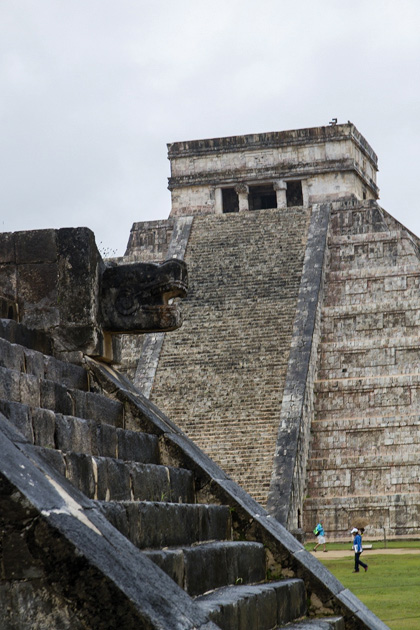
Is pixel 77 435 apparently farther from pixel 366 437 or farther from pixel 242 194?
pixel 242 194

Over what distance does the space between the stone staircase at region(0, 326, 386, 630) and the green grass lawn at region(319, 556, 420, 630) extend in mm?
2683

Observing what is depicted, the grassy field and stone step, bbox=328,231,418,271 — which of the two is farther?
stone step, bbox=328,231,418,271

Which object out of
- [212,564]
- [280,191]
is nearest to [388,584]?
[212,564]

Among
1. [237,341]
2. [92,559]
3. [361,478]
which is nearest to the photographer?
[92,559]

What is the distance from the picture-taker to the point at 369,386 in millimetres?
Answer: 21641

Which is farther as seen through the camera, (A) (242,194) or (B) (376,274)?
(A) (242,194)

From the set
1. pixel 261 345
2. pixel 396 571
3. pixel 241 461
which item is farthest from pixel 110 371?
pixel 261 345

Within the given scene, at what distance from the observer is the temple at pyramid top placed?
1128 inches

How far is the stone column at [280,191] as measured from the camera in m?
28.8

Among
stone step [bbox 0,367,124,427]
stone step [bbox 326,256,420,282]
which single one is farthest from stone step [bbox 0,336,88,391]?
stone step [bbox 326,256,420,282]

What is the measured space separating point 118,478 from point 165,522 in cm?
30

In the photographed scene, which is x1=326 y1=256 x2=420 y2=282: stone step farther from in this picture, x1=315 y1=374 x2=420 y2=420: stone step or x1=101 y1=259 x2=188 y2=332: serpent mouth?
x1=101 y1=259 x2=188 y2=332: serpent mouth

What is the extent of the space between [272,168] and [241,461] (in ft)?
38.0

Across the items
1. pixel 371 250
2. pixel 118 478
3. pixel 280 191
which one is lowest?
pixel 118 478
